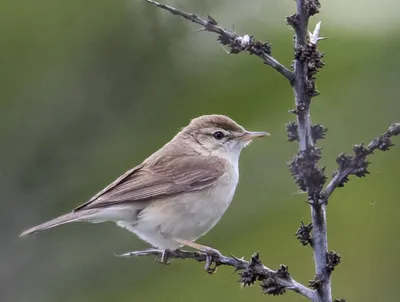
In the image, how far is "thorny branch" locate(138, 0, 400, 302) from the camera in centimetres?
269

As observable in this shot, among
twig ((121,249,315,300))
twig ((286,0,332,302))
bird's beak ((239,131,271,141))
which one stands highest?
bird's beak ((239,131,271,141))

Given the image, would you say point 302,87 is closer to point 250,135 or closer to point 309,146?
point 309,146

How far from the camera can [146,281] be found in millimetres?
7332

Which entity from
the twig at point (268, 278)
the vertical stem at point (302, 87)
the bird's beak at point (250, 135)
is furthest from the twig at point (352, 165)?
the bird's beak at point (250, 135)

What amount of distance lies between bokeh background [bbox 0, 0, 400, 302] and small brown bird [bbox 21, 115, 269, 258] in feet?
6.11

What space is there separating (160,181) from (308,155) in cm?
208

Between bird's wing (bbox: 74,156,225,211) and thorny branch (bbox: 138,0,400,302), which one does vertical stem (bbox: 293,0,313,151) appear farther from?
bird's wing (bbox: 74,156,225,211)

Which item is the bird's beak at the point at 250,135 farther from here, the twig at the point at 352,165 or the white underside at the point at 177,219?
the twig at the point at 352,165

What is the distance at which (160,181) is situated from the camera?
15.3 feet

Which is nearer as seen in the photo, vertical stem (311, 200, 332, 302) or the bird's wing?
vertical stem (311, 200, 332, 302)

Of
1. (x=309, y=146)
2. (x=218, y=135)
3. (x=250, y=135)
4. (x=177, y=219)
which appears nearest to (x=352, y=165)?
(x=309, y=146)

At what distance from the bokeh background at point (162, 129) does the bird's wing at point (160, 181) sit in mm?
1884

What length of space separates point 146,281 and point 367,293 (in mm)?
2011

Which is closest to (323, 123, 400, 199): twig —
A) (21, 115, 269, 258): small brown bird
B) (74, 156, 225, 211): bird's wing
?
(21, 115, 269, 258): small brown bird
